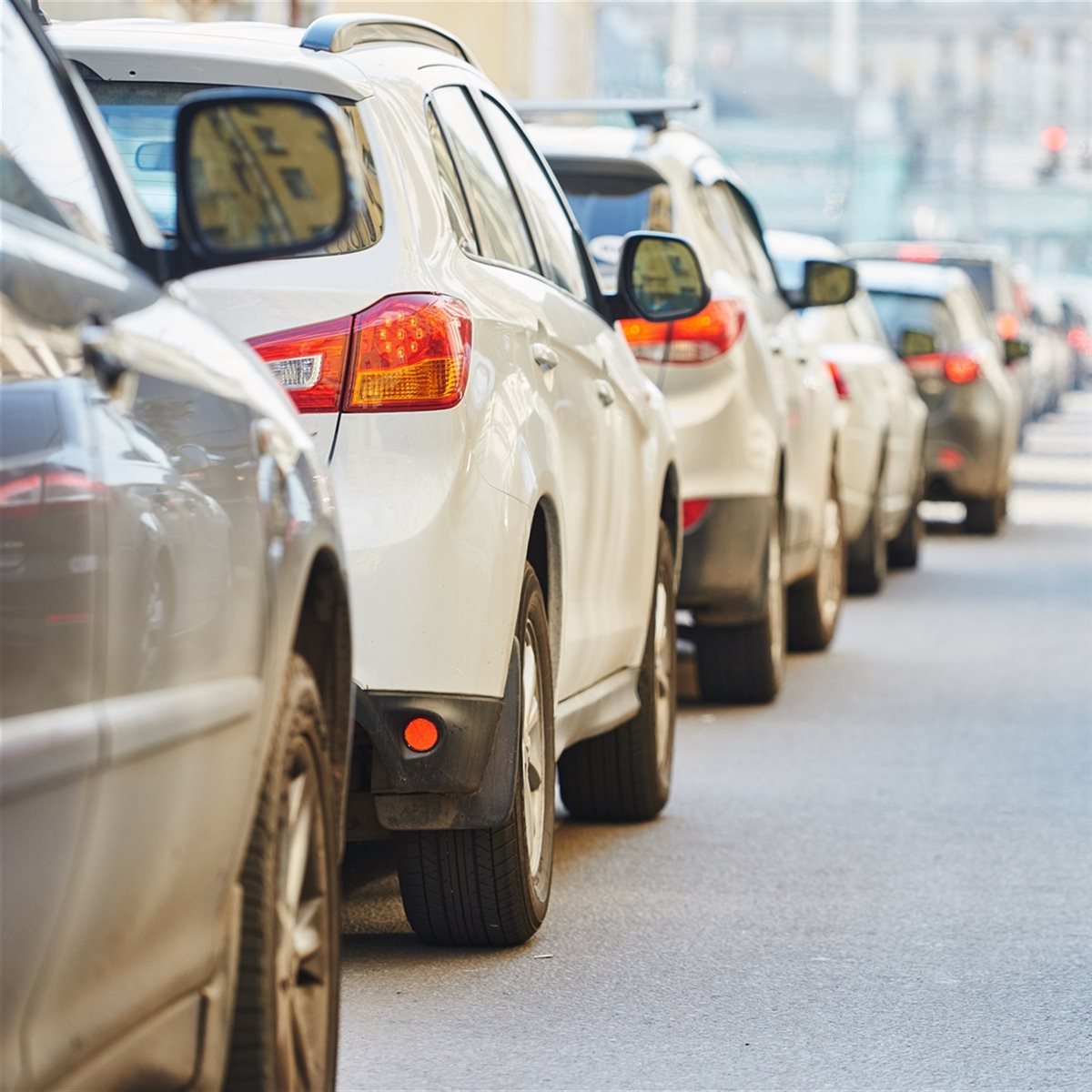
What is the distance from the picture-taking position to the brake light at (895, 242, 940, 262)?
2039 cm

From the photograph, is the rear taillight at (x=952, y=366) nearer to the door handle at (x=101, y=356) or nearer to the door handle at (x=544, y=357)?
the door handle at (x=544, y=357)

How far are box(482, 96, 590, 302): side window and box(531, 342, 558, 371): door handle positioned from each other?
0.53 meters

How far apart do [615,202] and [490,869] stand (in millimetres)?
4146

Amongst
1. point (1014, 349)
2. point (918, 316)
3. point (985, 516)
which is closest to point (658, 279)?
point (918, 316)

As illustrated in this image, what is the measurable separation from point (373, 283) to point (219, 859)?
1983 millimetres

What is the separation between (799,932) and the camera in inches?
233

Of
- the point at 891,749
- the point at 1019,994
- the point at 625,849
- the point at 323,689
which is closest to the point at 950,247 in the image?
the point at 891,749

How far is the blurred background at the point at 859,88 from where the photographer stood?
44688 millimetres

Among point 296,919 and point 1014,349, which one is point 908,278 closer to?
point 1014,349

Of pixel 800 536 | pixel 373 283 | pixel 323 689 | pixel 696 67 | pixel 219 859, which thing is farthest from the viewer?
pixel 696 67

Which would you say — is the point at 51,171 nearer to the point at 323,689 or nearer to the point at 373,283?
the point at 323,689

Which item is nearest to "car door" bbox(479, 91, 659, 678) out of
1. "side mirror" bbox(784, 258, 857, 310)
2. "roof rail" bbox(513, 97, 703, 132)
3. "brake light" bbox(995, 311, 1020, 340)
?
"roof rail" bbox(513, 97, 703, 132)

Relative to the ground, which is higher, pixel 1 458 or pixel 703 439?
pixel 1 458

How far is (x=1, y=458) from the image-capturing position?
105 inches
